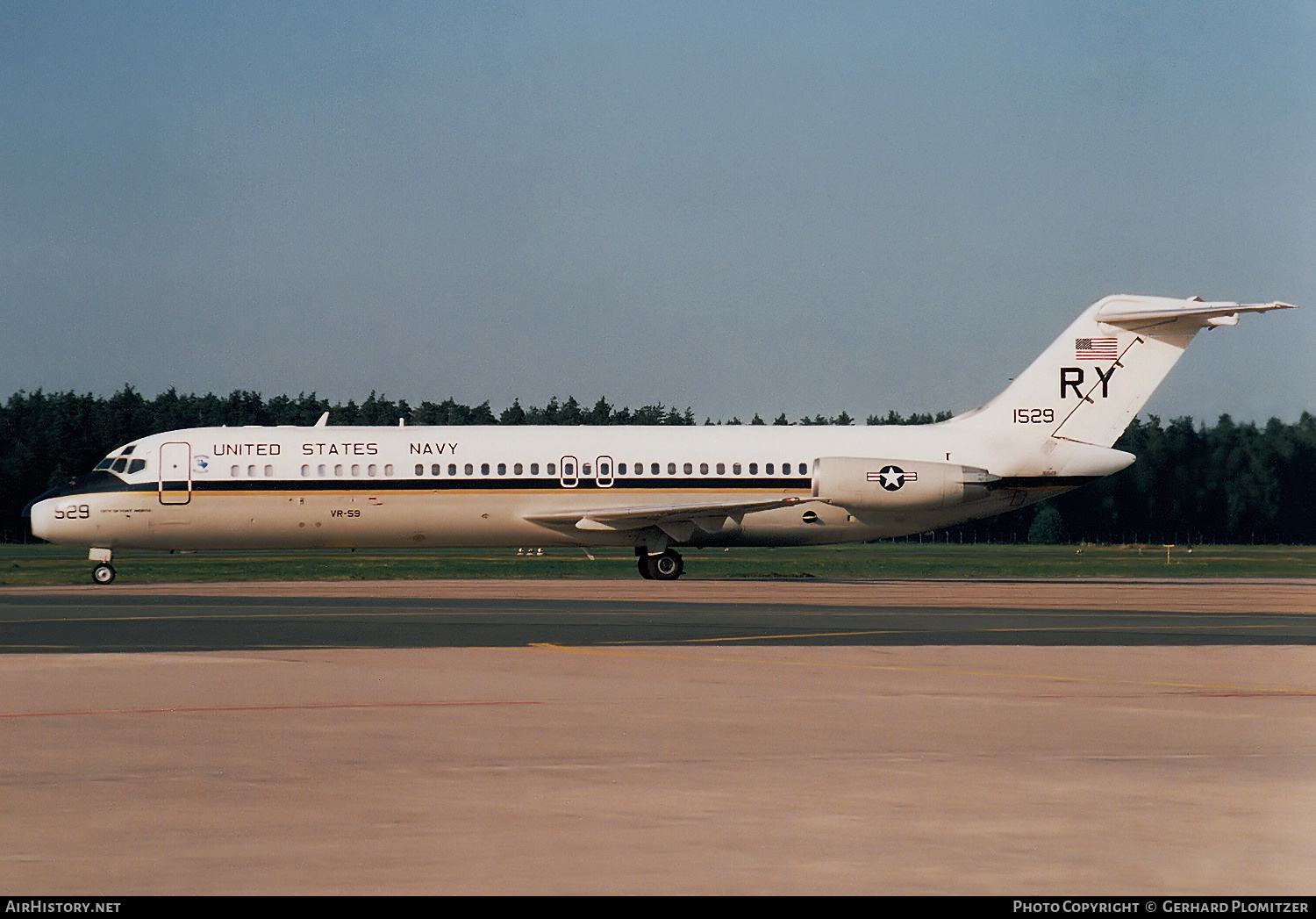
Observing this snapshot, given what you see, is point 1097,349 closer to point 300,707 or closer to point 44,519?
point 44,519

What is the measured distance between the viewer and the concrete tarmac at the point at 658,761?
7.45 m

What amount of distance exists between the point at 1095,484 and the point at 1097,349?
58905 millimetres

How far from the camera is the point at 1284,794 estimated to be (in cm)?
938

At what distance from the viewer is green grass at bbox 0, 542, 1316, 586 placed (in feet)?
151

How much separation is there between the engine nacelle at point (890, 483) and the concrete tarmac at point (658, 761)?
19.8 metres

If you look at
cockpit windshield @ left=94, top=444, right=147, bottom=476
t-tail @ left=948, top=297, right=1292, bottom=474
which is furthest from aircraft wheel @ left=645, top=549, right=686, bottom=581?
cockpit windshield @ left=94, top=444, right=147, bottom=476

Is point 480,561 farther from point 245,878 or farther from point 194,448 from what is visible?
point 245,878

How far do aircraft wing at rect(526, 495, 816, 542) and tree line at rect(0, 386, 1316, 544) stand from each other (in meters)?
31.7

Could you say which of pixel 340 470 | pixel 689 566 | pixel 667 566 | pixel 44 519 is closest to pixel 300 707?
pixel 340 470

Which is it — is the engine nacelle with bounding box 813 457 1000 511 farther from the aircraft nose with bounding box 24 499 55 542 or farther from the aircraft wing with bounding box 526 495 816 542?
the aircraft nose with bounding box 24 499 55 542

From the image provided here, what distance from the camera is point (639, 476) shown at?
4281cm

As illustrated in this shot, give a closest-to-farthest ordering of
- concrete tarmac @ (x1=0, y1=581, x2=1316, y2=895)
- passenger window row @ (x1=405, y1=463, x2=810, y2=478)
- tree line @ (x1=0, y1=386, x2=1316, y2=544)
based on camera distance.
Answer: concrete tarmac @ (x1=0, y1=581, x2=1316, y2=895) → passenger window row @ (x1=405, y1=463, x2=810, y2=478) → tree line @ (x1=0, y1=386, x2=1316, y2=544)

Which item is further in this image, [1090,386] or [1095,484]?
[1095,484]
